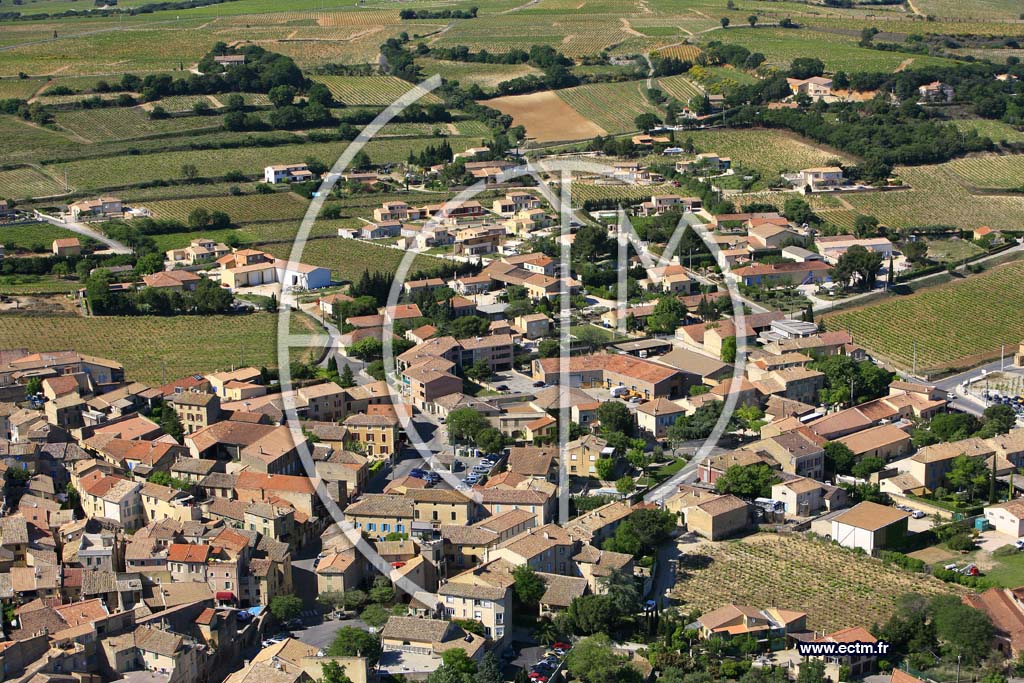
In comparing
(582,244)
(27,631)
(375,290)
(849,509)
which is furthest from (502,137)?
(27,631)

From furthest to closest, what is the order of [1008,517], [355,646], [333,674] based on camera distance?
[1008,517], [355,646], [333,674]

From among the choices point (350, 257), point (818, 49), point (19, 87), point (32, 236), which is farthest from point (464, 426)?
point (818, 49)

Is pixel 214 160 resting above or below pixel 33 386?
above

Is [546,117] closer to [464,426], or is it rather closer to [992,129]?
[992,129]

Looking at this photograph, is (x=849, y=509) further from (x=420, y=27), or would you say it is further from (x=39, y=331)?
(x=420, y=27)

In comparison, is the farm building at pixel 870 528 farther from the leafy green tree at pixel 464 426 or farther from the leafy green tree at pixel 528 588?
the leafy green tree at pixel 464 426
